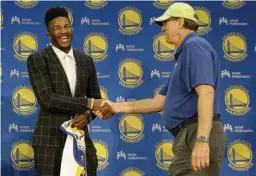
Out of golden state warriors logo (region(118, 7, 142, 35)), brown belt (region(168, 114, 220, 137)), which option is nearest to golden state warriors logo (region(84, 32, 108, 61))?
golden state warriors logo (region(118, 7, 142, 35))

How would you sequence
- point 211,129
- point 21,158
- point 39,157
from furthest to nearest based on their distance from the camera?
1. point 21,158
2. point 39,157
3. point 211,129

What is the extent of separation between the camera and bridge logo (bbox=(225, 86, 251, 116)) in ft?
15.2

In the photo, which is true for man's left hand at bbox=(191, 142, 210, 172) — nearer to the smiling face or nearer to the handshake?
the handshake

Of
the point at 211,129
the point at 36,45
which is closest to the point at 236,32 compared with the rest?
the point at 36,45

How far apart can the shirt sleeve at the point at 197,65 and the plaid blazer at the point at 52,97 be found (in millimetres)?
995

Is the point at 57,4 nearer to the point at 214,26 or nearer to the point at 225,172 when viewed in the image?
the point at 214,26

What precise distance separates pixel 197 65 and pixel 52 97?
1148mm

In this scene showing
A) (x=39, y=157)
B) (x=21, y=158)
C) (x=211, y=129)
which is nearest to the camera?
(x=211, y=129)

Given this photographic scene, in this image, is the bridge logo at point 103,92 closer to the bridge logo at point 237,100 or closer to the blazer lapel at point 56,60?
the bridge logo at point 237,100

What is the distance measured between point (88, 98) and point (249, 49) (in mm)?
1970

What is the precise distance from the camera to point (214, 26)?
4.65 meters

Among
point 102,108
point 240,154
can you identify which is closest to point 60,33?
point 102,108

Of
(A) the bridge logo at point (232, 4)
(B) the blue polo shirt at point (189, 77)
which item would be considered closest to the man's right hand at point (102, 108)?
(B) the blue polo shirt at point (189, 77)

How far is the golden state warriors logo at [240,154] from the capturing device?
4625 mm
